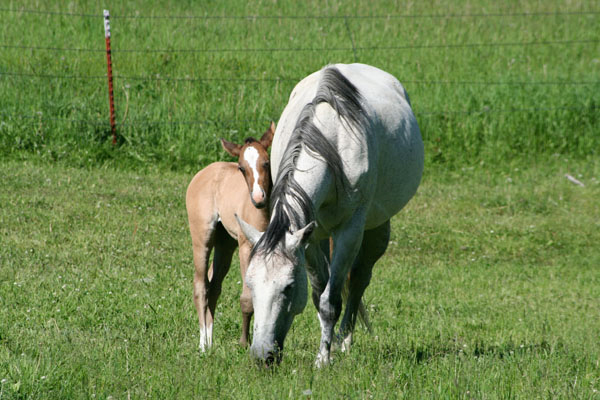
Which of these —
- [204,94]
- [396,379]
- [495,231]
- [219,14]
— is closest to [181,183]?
[204,94]

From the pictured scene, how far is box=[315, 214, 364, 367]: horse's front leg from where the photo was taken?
15.6 ft

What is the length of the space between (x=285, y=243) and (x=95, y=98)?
338 inches

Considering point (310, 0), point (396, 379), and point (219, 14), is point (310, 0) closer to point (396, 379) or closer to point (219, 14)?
point (219, 14)

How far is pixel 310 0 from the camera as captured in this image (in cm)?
1616

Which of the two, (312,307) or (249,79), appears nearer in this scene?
(312,307)

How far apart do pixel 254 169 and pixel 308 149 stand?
3.05 ft

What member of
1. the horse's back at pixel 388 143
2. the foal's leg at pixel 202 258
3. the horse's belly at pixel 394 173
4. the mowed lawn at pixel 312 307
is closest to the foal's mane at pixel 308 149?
the horse's back at pixel 388 143

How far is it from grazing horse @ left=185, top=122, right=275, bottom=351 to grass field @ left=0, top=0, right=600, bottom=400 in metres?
0.26

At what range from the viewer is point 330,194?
470 centimetres

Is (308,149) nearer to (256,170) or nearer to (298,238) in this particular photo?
(298,238)

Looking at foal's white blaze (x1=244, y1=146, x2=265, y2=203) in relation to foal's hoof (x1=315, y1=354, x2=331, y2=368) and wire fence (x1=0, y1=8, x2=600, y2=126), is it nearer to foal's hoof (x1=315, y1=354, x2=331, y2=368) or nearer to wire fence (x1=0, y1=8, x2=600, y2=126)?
foal's hoof (x1=315, y1=354, x2=331, y2=368)

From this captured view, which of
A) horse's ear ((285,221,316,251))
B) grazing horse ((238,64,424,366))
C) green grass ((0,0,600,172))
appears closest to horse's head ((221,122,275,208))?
grazing horse ((238,64,424,366))

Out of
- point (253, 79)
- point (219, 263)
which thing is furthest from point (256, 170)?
point (253, 79)

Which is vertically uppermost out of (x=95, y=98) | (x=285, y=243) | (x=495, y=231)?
(x=285, y=243)
